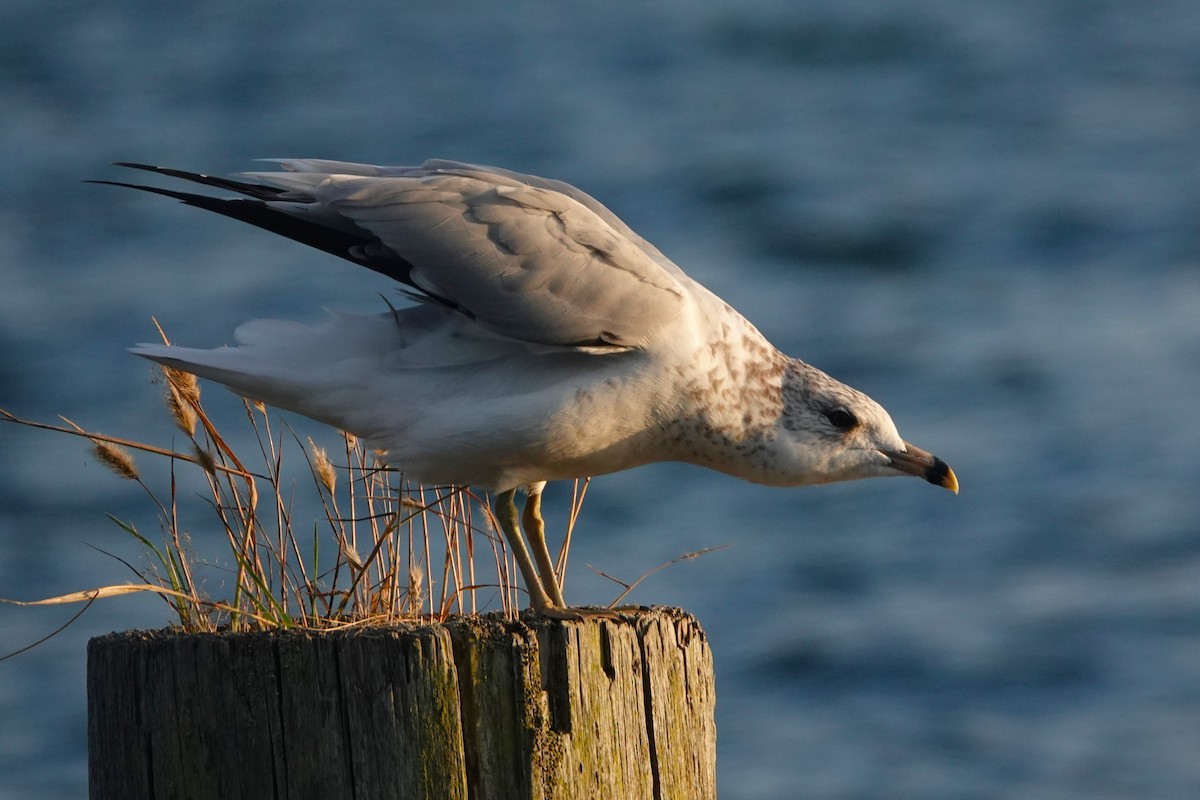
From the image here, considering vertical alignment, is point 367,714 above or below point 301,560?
below

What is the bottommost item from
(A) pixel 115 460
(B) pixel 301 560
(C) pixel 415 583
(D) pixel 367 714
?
(D) pixel 367 714

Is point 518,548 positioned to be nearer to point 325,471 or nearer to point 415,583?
point 415,583

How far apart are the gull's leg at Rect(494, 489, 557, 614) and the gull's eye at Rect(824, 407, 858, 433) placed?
3.16ft

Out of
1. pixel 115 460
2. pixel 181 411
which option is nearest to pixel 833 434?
pixel 181 411

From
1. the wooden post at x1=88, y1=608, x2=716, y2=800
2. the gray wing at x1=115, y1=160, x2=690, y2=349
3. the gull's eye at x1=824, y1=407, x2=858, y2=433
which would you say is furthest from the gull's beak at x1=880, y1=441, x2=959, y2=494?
the wooden post at x1=88, y1=608, x2=716, y2=800

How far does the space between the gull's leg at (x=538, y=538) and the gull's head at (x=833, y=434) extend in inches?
29.5

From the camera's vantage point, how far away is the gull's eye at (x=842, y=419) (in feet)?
15.2

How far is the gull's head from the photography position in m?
4.57

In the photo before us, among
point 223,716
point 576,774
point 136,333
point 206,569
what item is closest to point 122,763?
point 223,716

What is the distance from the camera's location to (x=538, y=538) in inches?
184

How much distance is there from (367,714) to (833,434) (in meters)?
1.93

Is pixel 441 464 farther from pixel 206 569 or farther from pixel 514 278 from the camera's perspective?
pixel 206 569

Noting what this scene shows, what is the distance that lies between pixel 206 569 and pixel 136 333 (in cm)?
493

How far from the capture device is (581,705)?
3391 mm
